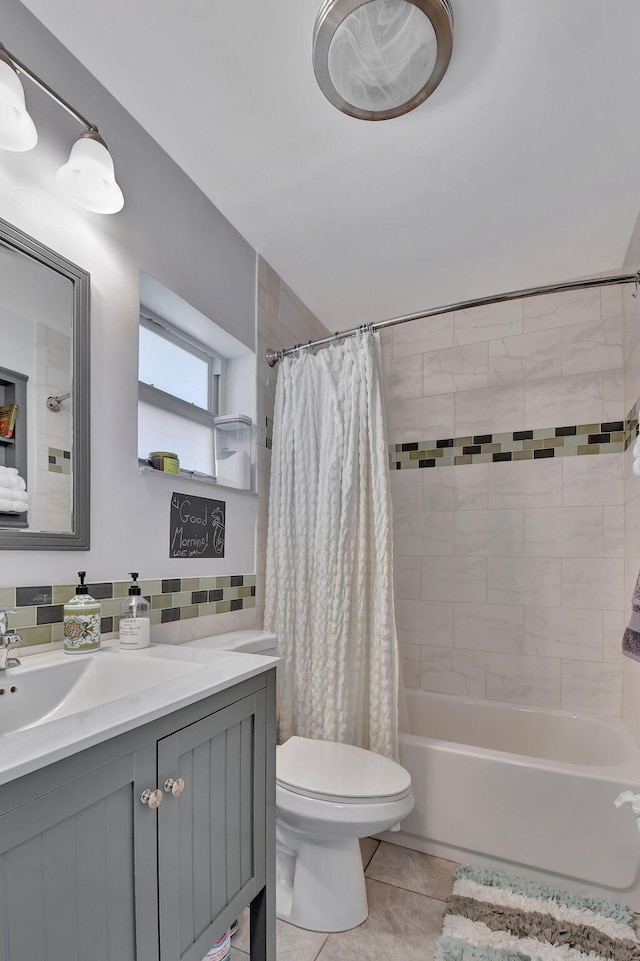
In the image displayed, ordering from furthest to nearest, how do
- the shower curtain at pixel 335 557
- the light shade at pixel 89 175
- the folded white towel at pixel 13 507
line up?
the shower curtain at pixel 335 557 < the light shade at pixel 89 175 < the folded white towel at pixel 13 507

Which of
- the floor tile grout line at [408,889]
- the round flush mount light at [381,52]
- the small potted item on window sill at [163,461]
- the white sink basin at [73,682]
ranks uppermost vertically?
the round flush mount light at [381,52]

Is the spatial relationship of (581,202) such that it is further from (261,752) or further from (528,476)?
(261,752)

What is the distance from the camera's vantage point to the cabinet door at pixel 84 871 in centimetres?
68

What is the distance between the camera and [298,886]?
5.17ft

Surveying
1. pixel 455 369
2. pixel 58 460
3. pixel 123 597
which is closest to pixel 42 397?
pixel 58 460

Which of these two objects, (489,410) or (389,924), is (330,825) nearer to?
(389,924)

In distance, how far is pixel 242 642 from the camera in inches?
67.6

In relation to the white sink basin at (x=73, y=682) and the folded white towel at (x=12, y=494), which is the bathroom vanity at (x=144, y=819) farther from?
the folded white towel at (x=12, y=494)

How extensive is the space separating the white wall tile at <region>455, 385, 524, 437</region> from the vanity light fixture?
1.91 meters

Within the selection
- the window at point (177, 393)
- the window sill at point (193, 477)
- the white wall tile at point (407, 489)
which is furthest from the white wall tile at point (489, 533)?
the window at point (177, 393)

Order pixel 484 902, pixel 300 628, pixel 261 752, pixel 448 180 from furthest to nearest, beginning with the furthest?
pixel 300 628 → pixel 448 180 → pixel 484 902 → pixel 261 752

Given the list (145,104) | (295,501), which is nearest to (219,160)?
(145,104)

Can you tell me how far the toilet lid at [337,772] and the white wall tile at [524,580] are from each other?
115 centimetres

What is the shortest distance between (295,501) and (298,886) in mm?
1275
